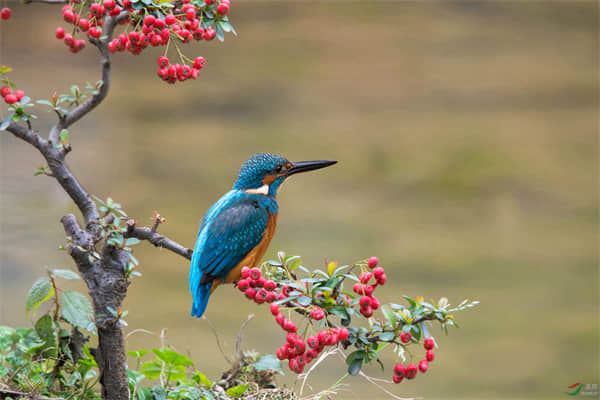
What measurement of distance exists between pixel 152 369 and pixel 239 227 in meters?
0.53

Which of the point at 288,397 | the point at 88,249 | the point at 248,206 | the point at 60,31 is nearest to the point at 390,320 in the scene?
the point at 248,206

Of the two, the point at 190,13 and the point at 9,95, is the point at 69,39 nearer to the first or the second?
the point at 9,95

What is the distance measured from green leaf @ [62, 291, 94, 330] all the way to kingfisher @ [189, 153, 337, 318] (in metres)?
0.23

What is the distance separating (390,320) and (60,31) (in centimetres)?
91

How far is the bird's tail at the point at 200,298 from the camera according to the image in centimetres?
125

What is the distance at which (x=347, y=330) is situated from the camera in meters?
1.08

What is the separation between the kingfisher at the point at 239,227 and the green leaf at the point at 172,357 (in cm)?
28

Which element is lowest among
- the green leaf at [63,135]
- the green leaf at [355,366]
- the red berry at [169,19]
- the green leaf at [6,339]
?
the green leaf at [6,339]

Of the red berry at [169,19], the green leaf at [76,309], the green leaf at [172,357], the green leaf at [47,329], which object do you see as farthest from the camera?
the green leaf at [172,357]

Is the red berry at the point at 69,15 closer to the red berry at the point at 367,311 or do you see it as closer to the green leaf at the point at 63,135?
the green leaf at the point at 63,135

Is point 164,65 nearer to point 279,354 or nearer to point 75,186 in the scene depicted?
point 75,186

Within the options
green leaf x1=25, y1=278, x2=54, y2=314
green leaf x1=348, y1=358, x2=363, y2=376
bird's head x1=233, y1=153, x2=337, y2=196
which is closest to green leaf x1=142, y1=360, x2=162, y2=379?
green leaf x1=25, y1=278, x2=54, y2=314

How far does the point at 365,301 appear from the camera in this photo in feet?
3.52

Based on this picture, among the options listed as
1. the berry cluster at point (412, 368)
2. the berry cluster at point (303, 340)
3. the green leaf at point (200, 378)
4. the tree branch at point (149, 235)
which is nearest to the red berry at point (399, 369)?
the berry cluster at point (412, 368)
